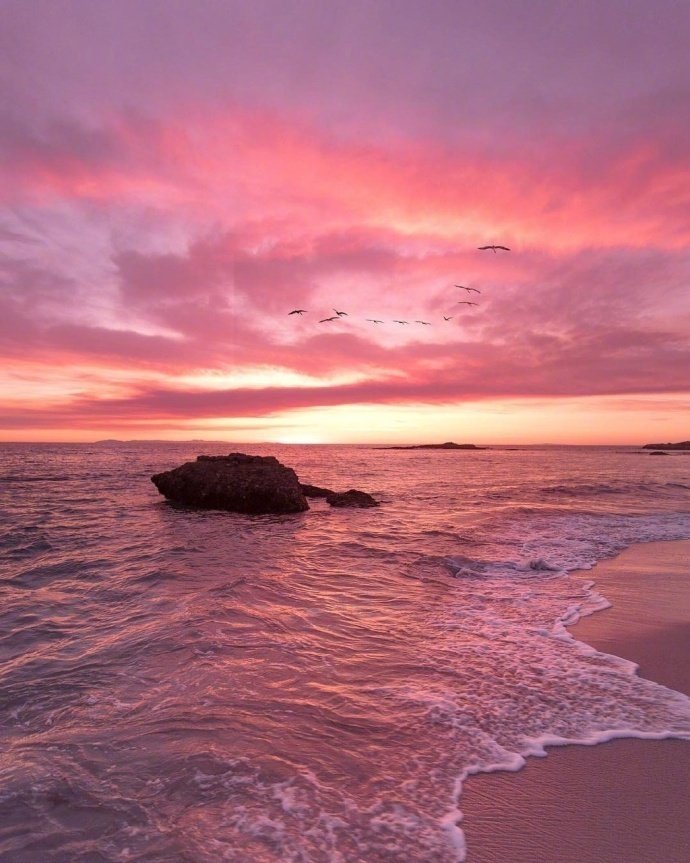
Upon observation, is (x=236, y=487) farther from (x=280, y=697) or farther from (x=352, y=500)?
(x=280, y=697)

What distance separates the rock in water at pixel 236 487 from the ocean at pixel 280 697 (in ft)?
26.0

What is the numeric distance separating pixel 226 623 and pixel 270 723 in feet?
9.75

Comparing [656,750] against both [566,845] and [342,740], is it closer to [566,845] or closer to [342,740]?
[566,845]

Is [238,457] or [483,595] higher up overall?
[238,457]

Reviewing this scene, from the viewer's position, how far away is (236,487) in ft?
69.0

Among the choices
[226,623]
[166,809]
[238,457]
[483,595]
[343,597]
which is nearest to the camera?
[166,809]

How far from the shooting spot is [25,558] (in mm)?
12148

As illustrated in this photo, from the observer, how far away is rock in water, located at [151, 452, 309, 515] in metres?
21.0

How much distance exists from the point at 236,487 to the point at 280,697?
1624 cm

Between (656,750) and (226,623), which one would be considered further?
(226,623)

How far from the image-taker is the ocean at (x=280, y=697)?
349 cm

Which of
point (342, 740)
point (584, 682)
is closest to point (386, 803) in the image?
point (342, 740)

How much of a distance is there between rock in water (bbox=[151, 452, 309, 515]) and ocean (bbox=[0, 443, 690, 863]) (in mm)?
7939

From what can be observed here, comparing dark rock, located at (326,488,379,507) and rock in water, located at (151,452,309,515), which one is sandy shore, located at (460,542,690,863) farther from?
dark rock, located at (326,488,379,507)
